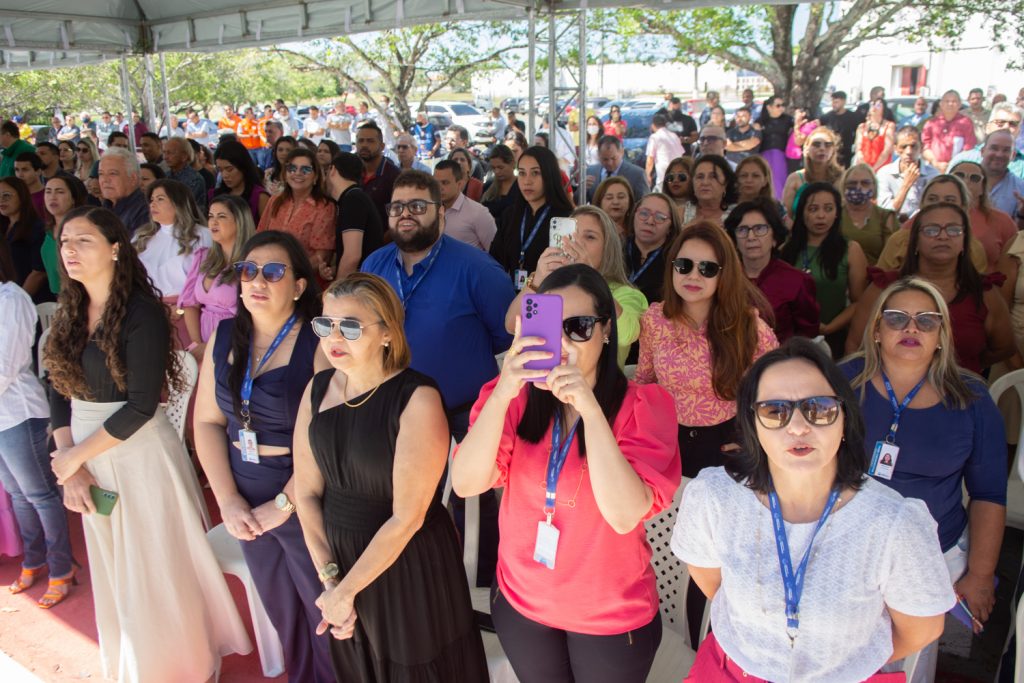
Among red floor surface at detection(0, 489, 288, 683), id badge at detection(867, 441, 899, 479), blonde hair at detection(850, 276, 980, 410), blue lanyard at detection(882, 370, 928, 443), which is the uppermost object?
blonde hair at detection(850, 276, 980, 410)

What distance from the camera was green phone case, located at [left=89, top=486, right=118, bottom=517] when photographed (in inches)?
108

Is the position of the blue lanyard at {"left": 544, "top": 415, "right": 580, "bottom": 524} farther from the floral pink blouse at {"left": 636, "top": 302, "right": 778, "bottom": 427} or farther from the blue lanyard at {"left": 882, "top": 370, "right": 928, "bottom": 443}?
the blue lanyard at {"left": 882, "top": 370, "right": 928, "bottom": 443}

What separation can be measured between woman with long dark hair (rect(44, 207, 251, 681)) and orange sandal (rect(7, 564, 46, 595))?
2.94ft

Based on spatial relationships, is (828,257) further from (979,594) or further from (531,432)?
(531,432)

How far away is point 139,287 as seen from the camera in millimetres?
2787

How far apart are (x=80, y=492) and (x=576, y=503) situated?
1.87m

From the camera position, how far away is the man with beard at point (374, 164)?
652cm

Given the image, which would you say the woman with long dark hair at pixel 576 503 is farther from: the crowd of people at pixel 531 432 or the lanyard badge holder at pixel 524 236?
the lanyard badge holder at pixel 524 236

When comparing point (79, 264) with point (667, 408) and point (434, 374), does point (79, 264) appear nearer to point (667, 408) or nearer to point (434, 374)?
point (434, 374)

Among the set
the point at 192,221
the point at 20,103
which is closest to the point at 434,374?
the point at 192,221

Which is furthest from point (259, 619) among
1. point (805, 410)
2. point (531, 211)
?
point (531, 211)

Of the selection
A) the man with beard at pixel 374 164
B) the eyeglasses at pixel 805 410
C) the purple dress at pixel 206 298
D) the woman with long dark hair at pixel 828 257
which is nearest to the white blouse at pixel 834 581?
the eyeglasses at pixel 805 410

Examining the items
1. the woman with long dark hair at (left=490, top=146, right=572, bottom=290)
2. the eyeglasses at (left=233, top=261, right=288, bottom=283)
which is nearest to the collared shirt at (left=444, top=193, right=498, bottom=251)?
the woman with long dark hair at (left=490, top=146, right=572, bottom=290)

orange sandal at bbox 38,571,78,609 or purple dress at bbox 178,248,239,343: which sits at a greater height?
purple dress at bbox 178,248,239,343
